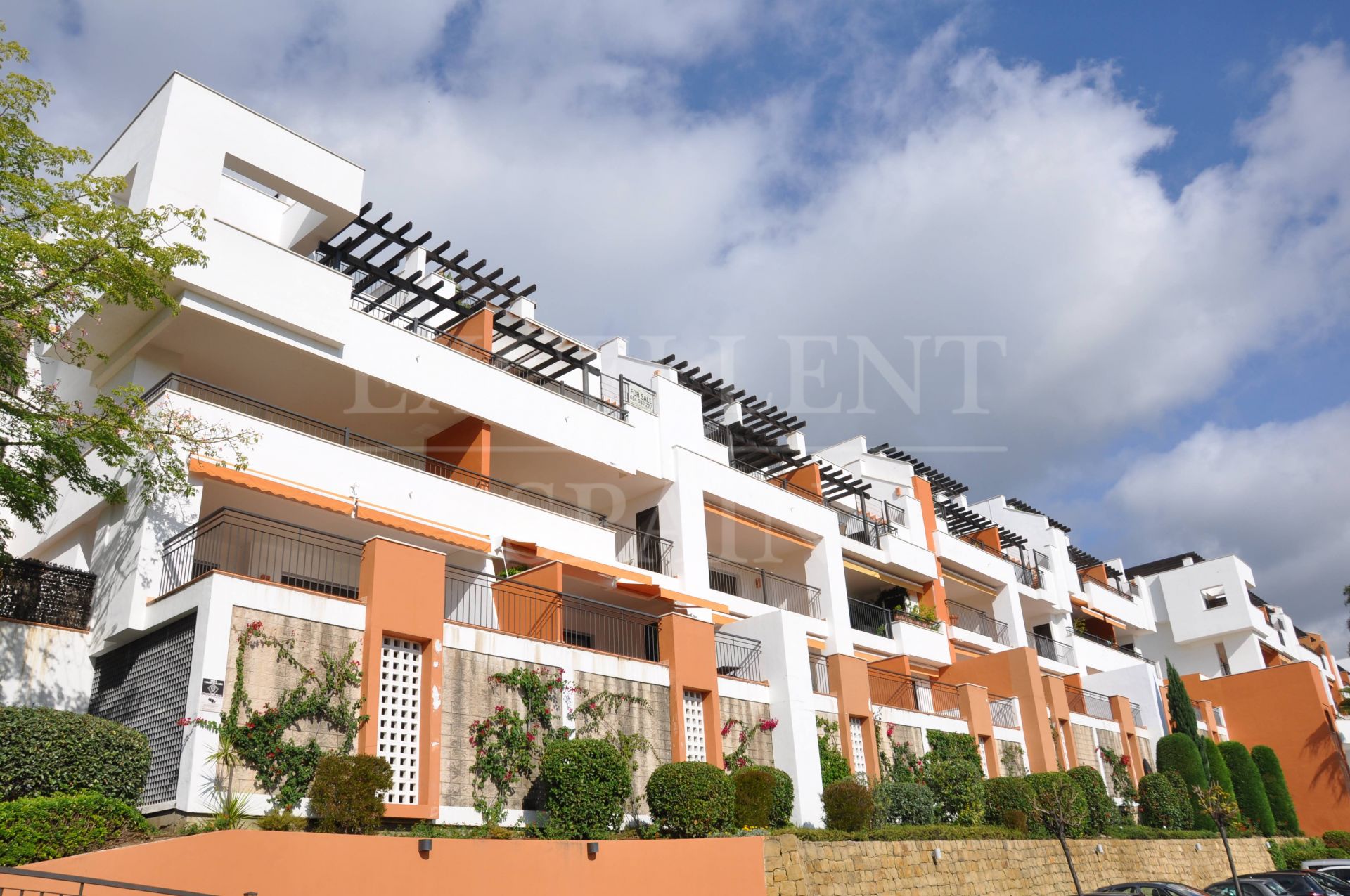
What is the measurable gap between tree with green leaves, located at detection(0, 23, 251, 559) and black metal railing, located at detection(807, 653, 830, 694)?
52.7ft

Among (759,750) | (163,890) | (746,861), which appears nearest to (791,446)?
(759,750)

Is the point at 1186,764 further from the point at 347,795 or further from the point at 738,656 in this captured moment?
the point at 347,795

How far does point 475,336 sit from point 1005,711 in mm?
21657

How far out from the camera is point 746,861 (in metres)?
18.5

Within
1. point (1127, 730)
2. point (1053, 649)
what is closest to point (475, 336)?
point (1127, 730)

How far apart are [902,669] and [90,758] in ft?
86.0

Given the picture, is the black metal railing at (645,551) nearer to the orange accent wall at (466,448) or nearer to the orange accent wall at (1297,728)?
the orange accent wall at (466,448)

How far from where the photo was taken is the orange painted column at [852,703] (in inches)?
1052

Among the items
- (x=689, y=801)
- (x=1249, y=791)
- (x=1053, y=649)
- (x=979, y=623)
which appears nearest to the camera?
(x=689, y=801)

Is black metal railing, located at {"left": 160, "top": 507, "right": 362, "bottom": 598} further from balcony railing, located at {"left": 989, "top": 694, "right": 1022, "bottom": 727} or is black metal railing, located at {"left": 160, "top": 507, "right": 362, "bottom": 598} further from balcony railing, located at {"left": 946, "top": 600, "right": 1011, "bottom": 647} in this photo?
balcony railing, located at {"left": 946, "top": 600, "right": 1011, "bottom": 647}

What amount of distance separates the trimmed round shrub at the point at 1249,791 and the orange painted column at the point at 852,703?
2355 cm

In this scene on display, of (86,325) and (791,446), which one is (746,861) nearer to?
(86,325)

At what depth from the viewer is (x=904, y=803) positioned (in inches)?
998

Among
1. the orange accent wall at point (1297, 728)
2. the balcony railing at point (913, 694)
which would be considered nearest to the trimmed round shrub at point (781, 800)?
the balcony railing at point (913, 694)
